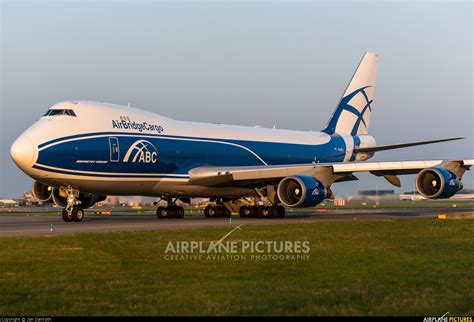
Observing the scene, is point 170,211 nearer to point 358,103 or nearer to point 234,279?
point 358,103

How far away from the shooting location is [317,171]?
109 feet

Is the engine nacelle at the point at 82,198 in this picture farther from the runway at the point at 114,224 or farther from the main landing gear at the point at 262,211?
the main landing gear at the point at 262,211

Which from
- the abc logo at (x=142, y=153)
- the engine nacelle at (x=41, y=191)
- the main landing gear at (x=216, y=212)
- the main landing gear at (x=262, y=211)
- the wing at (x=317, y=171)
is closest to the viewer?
the abc logo at (x=142, y=153)

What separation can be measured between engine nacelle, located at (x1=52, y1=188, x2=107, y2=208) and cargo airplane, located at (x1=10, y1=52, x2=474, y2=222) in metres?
0.05

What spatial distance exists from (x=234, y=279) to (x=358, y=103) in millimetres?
35829

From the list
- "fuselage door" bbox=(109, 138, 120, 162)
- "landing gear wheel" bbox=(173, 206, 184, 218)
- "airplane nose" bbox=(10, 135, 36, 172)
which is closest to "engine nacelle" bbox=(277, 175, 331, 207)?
"landing gear wheel" bbox=(173, 206, 184, 218)

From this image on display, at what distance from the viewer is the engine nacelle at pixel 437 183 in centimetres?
3150

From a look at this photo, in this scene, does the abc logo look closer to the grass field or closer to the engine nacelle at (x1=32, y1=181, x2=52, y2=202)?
the engine nacelle at (x1=32, y1=181, x2=52, y2=202)

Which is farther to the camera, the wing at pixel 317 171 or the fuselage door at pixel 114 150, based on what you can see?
the wing at pixel 317 171

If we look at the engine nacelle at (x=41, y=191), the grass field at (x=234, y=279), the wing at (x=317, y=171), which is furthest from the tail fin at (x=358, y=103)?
the grass field at (x=234, y=279)

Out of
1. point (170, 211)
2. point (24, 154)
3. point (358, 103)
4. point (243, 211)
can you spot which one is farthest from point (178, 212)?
point (358, 103)

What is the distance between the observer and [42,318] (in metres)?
9.39

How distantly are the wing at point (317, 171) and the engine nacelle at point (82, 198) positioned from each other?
4.72 metres

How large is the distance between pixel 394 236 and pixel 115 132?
552 inches
